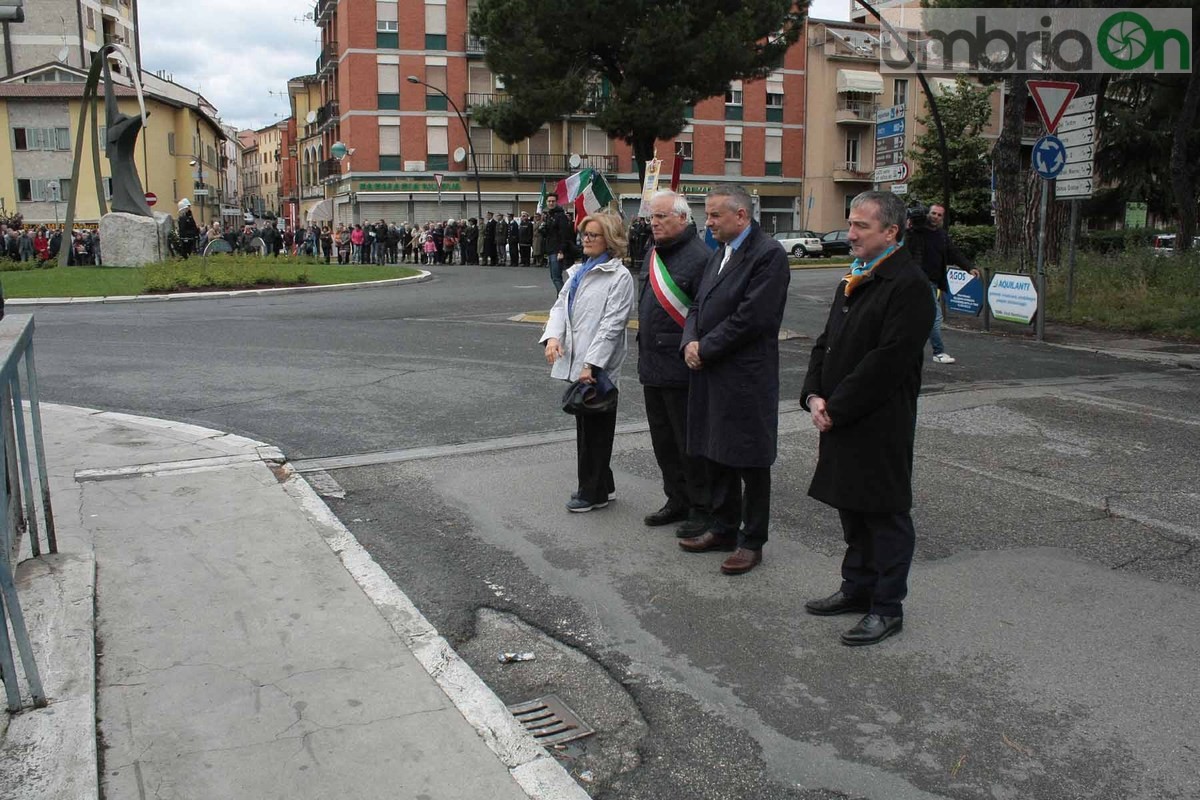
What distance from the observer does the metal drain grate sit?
11.4 ft

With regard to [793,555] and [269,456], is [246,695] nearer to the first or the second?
[793,555]

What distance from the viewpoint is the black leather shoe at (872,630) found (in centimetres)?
415

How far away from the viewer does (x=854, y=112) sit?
59.4m

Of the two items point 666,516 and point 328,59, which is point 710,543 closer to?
point 666,516

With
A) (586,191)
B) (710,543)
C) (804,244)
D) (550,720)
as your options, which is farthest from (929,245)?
(804,244)

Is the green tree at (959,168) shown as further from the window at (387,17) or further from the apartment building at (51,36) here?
the apartment building at (51,36)

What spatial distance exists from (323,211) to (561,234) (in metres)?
42.6

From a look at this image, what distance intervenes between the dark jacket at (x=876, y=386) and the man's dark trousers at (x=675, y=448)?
1.19 metres

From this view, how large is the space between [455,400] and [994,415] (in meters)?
4.50

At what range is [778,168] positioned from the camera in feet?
198

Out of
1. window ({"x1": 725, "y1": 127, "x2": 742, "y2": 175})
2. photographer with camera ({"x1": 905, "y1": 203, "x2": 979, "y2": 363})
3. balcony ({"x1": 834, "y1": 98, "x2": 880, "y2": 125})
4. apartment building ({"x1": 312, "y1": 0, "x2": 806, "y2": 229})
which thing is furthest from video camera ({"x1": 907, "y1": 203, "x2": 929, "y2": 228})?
balcony ({"x1": 834, "y1": 98, "x2": 880, "y2": 125})

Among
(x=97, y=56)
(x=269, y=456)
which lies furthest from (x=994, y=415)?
(x=97, y=56)

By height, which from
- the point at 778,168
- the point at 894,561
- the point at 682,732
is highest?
the point at 778,168

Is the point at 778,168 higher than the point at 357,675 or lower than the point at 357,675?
higher
